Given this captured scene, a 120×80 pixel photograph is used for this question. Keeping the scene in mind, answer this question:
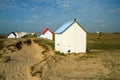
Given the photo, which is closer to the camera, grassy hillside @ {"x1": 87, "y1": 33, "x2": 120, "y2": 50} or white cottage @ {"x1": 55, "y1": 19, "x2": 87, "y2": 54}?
white cottage @ {"x1": 55, "y1": 19, "x2": 87, "y2": 54}

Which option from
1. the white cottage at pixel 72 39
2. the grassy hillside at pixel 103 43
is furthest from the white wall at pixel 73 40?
the grassy hillside at pixel 103 43

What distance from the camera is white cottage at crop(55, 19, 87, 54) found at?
89.3 ft

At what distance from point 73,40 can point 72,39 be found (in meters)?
0.24

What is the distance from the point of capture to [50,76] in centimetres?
1479

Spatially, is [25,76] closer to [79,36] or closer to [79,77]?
[79,77]

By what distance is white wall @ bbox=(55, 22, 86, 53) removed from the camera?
27.2 m

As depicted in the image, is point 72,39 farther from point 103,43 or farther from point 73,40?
point 103,43

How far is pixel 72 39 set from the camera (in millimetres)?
27547

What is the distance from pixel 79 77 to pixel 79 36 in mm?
14362

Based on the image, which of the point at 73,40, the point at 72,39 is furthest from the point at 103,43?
the point at 72,39

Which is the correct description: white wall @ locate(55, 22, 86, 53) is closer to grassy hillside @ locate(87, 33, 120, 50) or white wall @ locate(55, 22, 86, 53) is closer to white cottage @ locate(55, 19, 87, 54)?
white cottage @ locate(55, 19, 87, 54)

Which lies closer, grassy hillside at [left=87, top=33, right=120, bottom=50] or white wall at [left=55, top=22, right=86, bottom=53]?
white wall at [left=55, top=22, right=86, bottom=53]

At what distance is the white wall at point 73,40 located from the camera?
2722 centimetres

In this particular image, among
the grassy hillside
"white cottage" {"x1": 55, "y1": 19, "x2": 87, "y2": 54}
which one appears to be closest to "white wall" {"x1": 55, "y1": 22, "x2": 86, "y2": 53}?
"white cottage" {"x1": 55, "y1": 19, "x2": 87, "y2": 54}
